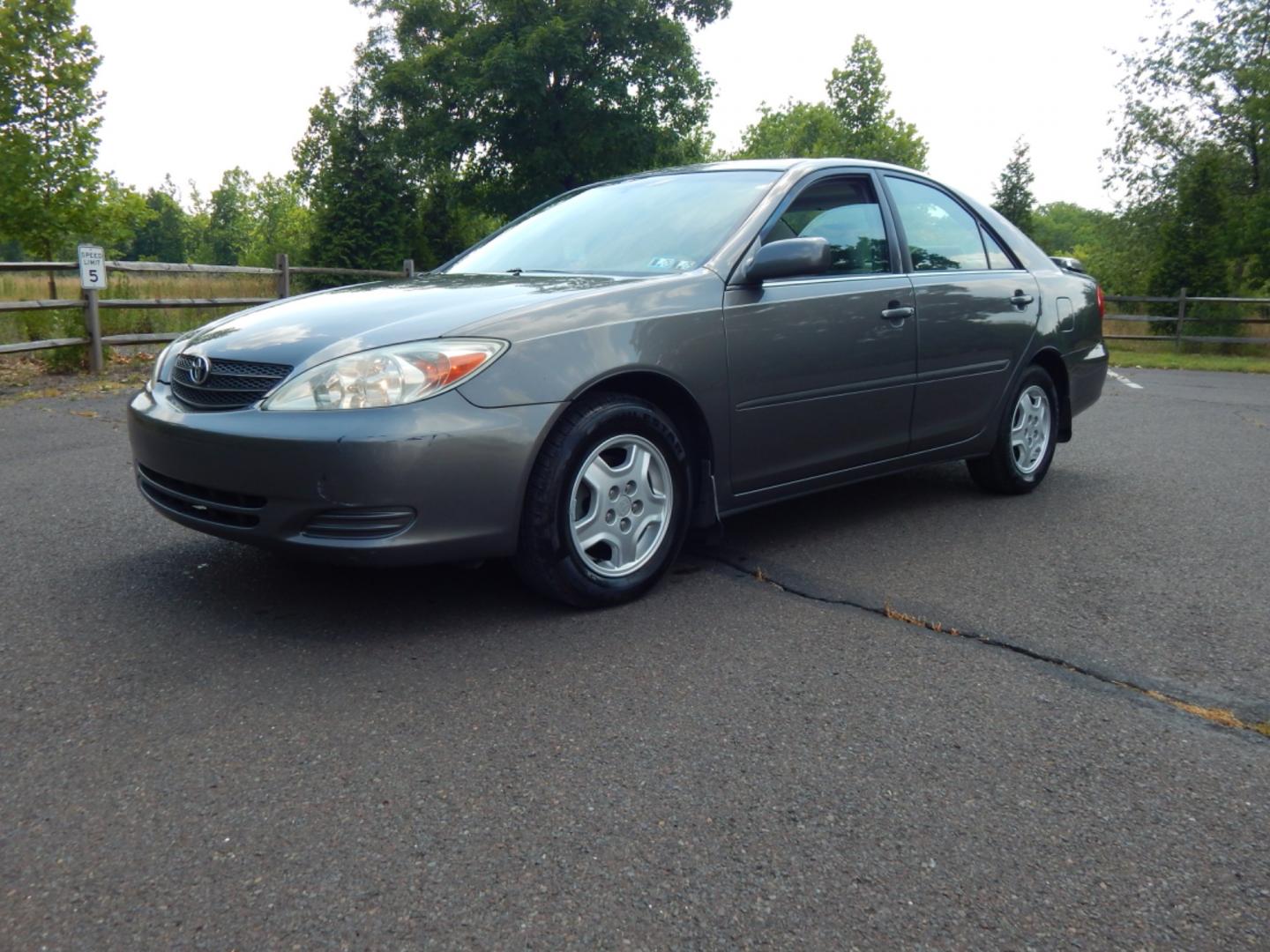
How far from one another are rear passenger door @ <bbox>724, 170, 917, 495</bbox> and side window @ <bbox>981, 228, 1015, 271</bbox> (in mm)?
897

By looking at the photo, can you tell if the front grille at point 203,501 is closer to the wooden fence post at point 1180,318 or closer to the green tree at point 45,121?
the green tree at point 45,121

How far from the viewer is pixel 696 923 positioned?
2.03m

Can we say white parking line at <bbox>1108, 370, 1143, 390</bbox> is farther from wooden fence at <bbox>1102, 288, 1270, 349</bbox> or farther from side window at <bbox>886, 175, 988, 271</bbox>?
side window at <bbox>886, 175, 988, 271</bbox>

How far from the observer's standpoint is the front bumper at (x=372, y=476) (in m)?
3.26

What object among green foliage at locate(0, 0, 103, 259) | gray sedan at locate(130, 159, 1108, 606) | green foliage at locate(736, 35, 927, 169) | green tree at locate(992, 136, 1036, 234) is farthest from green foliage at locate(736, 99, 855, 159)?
gray sedan at locate(130, 159, 1108, 606)

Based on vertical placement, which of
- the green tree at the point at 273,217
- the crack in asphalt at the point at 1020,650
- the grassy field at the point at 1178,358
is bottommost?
the grassy field at the point at 1178,358

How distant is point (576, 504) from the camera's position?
3688 mm

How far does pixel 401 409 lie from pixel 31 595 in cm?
155

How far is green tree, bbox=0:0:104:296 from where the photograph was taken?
892 inches

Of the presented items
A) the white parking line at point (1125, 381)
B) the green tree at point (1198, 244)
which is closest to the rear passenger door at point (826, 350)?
the white parking line at point (1125, 381)

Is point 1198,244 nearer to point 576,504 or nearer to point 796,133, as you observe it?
point 576,504

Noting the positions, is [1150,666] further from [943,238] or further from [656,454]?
[943,238]

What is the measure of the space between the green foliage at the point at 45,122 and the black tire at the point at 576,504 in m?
23.1

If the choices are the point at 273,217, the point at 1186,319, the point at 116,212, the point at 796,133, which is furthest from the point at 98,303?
the point at 273,217
